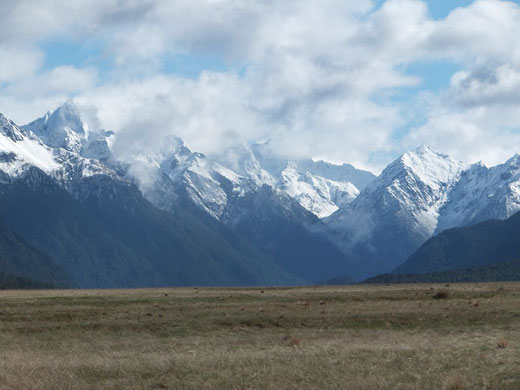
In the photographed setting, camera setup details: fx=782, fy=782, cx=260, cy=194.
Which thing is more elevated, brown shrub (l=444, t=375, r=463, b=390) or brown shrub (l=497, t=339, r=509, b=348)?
brown shrub (l=497, t=339, r=509, b=348)

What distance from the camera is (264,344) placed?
4375 centimetres

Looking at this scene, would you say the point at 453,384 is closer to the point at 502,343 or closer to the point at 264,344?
the point at 502,343

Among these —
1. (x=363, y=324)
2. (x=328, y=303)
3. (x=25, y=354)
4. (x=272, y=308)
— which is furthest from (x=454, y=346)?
(x=328, y=303)

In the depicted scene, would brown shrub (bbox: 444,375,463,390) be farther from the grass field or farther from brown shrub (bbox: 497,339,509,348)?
brown shrub (bbox: 497,339,509,348)

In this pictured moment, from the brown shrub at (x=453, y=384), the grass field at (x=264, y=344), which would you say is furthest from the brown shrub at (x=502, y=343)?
the brown shrub at (x=453, y=384)

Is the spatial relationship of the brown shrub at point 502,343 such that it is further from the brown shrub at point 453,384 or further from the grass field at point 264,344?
the brown shrub at point 453,384

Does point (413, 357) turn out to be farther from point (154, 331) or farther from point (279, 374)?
point (154, 331)

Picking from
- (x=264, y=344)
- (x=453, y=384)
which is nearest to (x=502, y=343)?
(x=453, y=384)

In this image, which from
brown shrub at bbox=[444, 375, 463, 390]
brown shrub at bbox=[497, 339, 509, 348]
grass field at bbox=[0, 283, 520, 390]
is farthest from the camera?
brown shrub at bbox=[497, 339, 509, 348]

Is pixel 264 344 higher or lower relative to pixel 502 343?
higher

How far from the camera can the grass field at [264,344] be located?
31609 millimetres

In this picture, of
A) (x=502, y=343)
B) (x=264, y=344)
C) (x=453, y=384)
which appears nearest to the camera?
(x=453, y=384)

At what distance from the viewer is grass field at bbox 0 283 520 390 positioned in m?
31.6

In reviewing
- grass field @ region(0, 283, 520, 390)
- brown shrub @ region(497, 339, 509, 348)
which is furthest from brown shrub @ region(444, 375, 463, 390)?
brown shrub @ region(497, 339, 509, 348)
